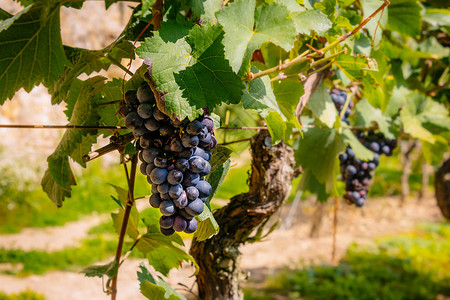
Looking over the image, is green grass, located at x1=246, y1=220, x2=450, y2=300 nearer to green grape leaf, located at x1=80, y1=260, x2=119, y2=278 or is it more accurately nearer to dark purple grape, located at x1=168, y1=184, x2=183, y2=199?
green grape leaf, located at x1=80, y1=260, x2=119, y2=278

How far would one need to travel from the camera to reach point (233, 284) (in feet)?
3.79

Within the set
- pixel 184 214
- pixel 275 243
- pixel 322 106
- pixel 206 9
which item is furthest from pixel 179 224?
pixel 275 243

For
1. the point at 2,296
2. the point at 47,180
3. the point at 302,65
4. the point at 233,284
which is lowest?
the point at 2,296

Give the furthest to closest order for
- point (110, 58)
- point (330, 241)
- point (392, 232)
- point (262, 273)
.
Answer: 1. point (392, 232)
2. point (330, 241)
3. point (262, 273)
4. point (110, 58)

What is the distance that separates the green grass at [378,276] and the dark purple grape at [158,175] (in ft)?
9.68

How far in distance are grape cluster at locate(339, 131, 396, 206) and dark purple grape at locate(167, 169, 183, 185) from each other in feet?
3.55

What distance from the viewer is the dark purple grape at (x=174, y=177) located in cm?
58

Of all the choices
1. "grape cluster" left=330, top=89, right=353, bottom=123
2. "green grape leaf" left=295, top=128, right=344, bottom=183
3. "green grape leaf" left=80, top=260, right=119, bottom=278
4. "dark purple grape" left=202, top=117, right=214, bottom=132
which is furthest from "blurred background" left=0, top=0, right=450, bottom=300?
"dark purple grape" left=202, top=117, right=214, bottom=132

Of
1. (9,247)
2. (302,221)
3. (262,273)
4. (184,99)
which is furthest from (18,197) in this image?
(184,99)

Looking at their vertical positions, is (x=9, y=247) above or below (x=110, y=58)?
below

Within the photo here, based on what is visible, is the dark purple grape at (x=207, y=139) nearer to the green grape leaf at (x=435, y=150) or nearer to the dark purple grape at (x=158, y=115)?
the dark purple grape at (x=158, y=115)

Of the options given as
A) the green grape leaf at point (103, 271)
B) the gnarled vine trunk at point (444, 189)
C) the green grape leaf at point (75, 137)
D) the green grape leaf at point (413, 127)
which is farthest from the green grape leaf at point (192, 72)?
the gnarled vine trunk at point (444, 189)

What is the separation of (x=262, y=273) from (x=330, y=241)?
149 cm

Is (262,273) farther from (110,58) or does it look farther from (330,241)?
(110,58)
